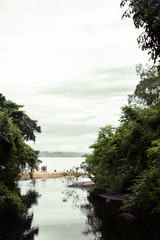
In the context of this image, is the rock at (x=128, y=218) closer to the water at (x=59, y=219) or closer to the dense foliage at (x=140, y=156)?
the dense foliage at (x=140, y=156)

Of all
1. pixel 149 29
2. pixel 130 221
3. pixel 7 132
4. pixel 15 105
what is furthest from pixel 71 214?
pixel 149 29

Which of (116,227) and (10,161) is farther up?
(10,161)

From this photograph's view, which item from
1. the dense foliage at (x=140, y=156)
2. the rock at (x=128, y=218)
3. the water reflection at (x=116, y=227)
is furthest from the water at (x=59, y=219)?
the dense foliage at (x=140, y=156)

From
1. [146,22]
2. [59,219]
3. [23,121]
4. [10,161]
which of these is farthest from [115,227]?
[23,121]

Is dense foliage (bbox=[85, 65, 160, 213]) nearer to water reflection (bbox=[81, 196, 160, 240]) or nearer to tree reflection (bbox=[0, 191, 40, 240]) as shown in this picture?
water reflection (bbox=[81, 196, 160, 240])

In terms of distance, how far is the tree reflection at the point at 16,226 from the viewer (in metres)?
19.7

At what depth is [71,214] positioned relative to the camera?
1145 inches

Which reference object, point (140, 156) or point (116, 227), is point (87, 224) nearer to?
point (116, 227)

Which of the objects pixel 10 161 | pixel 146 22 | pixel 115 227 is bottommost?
pixel 115 227

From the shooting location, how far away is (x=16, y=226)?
Answer: 74.0ft

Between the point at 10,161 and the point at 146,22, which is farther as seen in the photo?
the point at 10,161

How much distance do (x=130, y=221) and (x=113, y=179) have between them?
13211mm

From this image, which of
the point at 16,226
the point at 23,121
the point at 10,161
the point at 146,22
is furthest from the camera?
the point at 23,121

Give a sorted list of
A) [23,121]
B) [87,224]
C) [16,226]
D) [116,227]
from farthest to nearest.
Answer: [23,121] → [87,224] → [16,226] → [116,227]
